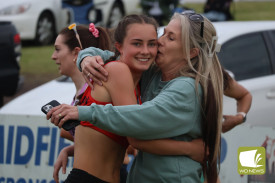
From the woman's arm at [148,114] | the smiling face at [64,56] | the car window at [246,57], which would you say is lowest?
the car window at [246,57]

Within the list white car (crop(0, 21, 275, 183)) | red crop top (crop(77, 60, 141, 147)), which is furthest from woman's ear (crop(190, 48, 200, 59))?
white car (crop(0, 21, 275, 183))

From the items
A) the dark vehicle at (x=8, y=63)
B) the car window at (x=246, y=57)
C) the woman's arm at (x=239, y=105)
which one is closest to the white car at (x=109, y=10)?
the dark vehicle at (x=8, y=63)

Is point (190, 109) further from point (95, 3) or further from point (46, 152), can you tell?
point (95, 3)

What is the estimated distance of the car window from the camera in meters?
5.50

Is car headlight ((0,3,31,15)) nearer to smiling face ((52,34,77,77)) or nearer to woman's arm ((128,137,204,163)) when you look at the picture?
smiling face ((52,34,77,77))

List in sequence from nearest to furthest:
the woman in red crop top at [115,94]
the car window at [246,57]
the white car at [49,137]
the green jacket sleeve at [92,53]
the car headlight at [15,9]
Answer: the woman in red crop top at [115,94] → the green jacket sleeve at [92,53] → the white car at [49,137] → the car window at [246,57] → the car headlight at [15,9]

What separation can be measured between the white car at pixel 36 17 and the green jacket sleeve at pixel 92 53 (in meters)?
8.43

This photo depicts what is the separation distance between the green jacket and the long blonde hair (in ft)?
0.13

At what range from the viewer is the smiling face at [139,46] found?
2.52m

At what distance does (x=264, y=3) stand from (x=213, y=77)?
66.3 feet

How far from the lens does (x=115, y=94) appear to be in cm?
243

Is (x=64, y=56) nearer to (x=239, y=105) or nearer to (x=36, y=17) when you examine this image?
(x=239, y=105)

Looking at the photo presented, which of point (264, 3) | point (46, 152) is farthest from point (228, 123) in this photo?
point (264, 3)

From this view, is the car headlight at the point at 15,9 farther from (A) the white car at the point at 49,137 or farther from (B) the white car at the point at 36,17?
(A) the white car at the point at 49,137
